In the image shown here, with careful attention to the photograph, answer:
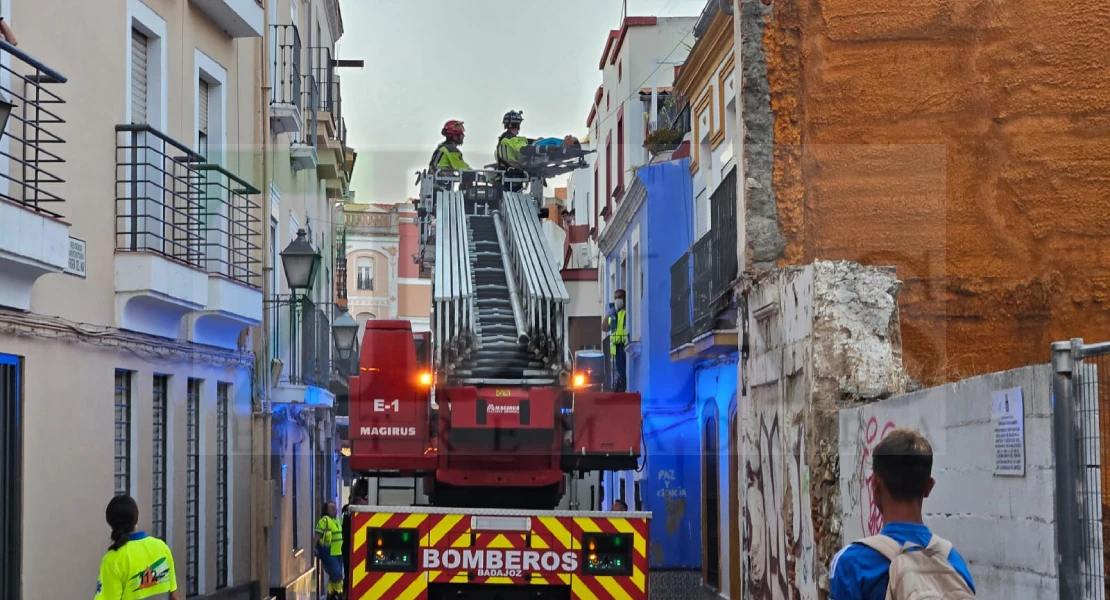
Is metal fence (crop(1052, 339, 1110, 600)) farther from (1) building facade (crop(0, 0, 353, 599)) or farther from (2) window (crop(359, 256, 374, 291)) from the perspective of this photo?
(2) window (crop(359, 256, 374, 291))

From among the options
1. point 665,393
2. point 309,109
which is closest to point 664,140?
point 665,393

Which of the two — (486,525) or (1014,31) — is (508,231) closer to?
(486,525)

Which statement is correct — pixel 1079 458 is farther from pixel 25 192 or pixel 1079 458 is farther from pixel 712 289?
pixel 712 289

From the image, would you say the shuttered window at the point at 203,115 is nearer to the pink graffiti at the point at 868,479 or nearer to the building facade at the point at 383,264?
the building facade at the point at 383,264

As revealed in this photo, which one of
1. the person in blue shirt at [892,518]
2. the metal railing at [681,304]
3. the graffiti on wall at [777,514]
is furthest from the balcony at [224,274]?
the person in blue shirt at [892,518]

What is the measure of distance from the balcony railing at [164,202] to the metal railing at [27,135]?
4.22ft

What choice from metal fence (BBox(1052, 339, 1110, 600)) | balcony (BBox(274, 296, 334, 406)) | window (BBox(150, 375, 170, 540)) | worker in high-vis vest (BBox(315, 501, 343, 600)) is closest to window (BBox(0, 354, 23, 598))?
window (BBox(150, 375, 170, 540))

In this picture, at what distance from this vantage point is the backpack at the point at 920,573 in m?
4.08

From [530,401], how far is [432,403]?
2.88 ft

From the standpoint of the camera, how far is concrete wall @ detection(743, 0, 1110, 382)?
10273 mm

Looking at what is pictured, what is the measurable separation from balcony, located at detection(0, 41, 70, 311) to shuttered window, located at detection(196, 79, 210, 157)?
4.57m

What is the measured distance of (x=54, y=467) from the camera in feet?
32.1

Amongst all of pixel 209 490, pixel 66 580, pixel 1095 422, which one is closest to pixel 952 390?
pixel 1095 422

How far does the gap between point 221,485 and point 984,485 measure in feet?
33.8
